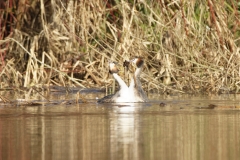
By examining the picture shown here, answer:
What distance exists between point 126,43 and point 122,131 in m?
5.82

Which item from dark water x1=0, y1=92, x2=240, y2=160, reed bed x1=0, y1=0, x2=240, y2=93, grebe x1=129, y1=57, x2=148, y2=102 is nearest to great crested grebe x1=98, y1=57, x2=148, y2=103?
grebe x1=129, y1=57, x2=148, y2=102

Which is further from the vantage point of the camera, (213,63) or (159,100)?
(213,63)

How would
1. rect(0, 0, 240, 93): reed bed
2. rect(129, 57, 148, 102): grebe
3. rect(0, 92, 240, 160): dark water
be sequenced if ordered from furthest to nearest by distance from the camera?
rect(0, 0, 240, 93): reed bed < rect(129, 57, 148, 102): grebe < rect(0, 92, 240, 160): dark water

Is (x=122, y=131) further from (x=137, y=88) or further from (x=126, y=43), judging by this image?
(x=126, y=43)

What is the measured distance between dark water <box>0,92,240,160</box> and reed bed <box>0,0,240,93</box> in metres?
2.39

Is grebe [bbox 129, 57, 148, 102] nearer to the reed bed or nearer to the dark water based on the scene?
the dark water

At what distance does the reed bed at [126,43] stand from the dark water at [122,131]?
7.83ft

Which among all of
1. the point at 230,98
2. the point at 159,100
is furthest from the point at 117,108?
the point at 230,98

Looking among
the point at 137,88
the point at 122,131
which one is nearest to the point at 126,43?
the point at 137,88

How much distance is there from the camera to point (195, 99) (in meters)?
10.4

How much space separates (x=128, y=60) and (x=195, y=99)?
178cm

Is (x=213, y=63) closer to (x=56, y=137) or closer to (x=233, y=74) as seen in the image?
(x=233, y=74)

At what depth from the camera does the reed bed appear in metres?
12.1

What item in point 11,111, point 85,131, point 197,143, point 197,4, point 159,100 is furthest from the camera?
point 197,4
